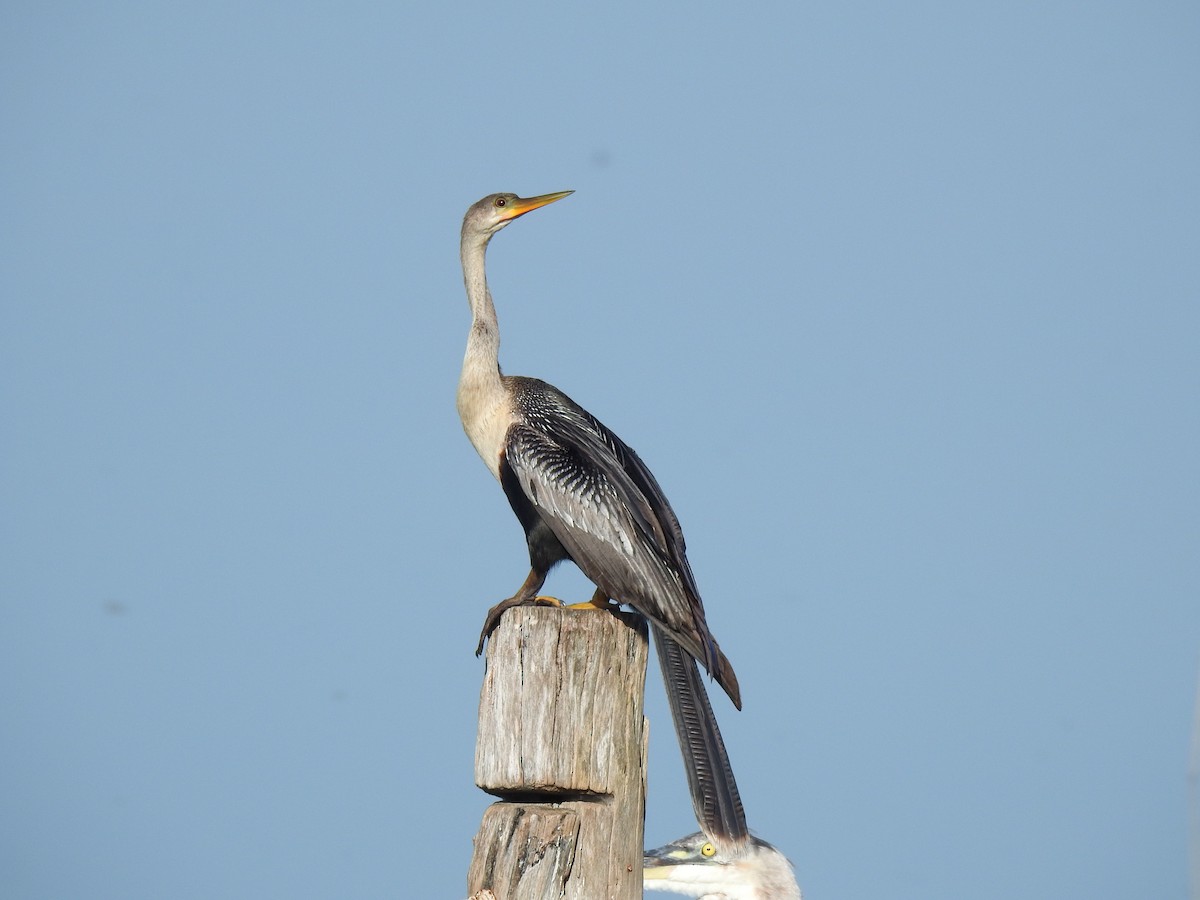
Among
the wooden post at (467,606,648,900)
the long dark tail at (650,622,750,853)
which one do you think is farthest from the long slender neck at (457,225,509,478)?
the wooden post at (467,606,648,900)

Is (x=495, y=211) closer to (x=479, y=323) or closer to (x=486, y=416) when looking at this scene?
(x=479, y=323)

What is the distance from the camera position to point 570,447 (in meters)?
6.78

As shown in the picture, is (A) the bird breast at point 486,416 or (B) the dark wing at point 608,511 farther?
(A) the bird breast at point 486,416

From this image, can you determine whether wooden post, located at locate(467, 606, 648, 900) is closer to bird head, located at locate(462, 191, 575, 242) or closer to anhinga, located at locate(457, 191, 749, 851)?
anhinga, located at locate(457, 191, 749, 851)

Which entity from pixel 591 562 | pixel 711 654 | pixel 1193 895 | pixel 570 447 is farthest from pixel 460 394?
pixel 1193 895

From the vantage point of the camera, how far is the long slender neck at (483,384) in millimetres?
7074

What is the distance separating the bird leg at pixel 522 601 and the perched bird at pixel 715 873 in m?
1.80

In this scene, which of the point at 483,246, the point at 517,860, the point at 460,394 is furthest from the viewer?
the point at 483,246

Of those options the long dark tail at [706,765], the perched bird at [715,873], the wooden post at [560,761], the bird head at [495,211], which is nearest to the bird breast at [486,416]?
the bird head at [495,211]

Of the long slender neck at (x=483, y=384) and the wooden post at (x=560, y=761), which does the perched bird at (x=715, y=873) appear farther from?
the wooden post at (x=560, y=761)

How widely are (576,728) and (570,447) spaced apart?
2028mm

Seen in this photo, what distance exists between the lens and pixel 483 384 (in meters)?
7.18

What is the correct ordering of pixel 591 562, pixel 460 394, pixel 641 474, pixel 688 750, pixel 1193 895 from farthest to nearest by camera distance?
1. pixel 460 394
2. pixel 641 474
3. pixel 591 562
4. pixel 688 750
5. pixel 1193 895

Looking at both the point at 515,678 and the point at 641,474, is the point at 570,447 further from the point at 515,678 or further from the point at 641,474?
the point at 515,678
